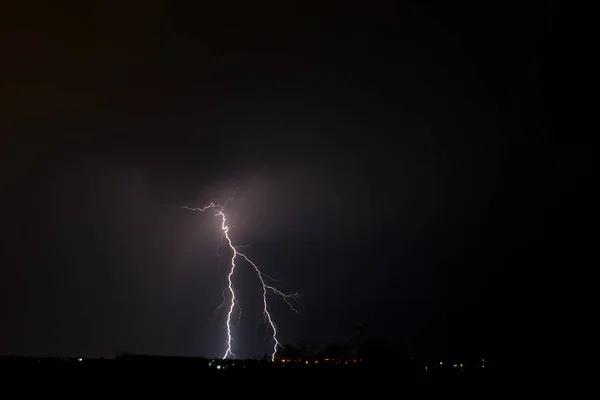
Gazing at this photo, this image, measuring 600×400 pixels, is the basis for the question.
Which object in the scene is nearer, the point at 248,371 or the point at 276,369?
the point at 248,371

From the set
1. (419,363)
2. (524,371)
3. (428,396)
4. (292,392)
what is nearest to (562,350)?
(524,371)

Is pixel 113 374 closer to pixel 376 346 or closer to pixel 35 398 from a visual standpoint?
pixel 35 398

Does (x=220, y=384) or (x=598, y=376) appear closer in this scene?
(x=220, y=384)

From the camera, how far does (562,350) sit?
1184cm

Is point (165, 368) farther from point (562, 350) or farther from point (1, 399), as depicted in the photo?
point (562, 350)

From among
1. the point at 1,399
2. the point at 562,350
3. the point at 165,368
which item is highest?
the point at 562,350

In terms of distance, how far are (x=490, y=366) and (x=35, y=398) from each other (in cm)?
886

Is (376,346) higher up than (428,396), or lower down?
higher up

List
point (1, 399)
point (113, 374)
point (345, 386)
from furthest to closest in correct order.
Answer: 1. point (345, 386)
2. point (113, 374)
3. point (1, 399)

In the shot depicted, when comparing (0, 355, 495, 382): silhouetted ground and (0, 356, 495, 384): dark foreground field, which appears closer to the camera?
(0, 356, 495, 384): dark foreground field

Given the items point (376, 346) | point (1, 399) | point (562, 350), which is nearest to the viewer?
point (1, 399)

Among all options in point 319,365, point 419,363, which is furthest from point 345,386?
point 419,363

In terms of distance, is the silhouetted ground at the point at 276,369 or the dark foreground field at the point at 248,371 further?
the silhouetted ground at the point at 276,369

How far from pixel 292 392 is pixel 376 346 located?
23.5ft
